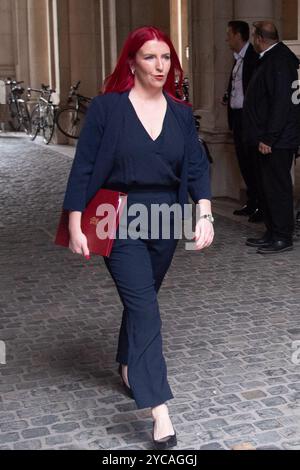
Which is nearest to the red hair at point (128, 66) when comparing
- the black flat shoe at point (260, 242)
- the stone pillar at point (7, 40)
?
the black flat shoe at point (260, 242)

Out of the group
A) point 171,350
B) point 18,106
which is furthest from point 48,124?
point 171,350

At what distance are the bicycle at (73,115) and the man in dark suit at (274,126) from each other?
9.55 m

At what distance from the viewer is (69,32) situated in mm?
17578

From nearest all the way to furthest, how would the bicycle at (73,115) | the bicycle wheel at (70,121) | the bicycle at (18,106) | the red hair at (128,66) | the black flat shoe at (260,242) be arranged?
the red hair at (128,66) < the black flat shoe at (260,242) < the bicycle at (73,115) < the bicycle wheel at (70,121) < the bicycle at (18,106)

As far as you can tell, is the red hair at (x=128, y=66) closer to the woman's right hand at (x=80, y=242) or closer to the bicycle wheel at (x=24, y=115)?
the woman's right hand at (x=80, y=242)

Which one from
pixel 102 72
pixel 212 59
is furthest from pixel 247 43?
pixel 102 72

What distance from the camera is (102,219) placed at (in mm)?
3832

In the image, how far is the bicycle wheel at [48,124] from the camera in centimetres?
1844

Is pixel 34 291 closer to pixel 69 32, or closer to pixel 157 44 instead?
pixel 157 44

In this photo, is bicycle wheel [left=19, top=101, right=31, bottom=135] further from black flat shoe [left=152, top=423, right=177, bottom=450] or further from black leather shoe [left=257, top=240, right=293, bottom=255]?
black flat shoe [left=152, top=423, right=177, bottom=450]

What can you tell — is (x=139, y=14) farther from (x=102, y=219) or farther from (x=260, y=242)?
(x=102, y=219)

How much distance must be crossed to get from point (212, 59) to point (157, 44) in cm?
656

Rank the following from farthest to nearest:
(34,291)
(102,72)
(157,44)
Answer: (102,72) → (34,291) → (157,44)

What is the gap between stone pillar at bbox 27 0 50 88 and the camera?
68.0 feet
